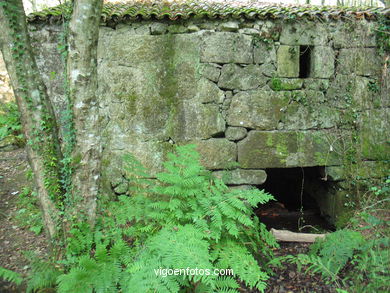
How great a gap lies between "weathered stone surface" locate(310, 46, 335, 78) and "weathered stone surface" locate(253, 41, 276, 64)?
2.04 feet

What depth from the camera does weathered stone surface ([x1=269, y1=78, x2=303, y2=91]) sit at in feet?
13.3

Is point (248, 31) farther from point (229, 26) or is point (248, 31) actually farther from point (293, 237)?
point (293, 237)

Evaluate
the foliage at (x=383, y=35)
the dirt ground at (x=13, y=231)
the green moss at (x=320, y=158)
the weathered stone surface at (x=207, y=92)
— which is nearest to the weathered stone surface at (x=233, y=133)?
the weathered stone surface at (x=207, y=92)

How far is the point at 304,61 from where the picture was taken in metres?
4.35

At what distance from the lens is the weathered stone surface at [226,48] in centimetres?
385

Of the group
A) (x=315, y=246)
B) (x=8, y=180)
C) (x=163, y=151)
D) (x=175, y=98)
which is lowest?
(x=315, y=246)

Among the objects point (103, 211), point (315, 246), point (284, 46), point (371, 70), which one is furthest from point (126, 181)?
point (371, 70)

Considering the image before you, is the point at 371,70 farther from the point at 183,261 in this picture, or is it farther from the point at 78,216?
the point at 78,216

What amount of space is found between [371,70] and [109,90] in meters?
3.84

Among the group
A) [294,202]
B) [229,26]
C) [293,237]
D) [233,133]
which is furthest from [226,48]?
[294,202]

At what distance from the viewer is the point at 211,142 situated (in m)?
3.96

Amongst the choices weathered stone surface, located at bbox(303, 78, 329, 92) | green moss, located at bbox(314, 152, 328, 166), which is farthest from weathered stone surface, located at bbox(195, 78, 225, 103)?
green moss, located at bbox(314, 152, 328, 166)

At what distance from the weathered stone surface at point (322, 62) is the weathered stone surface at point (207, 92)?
1.47 meters

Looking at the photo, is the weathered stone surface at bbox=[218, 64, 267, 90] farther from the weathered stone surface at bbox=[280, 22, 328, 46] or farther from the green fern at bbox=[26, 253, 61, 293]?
the green fern at bbox=[26, 253, 61, 293]
